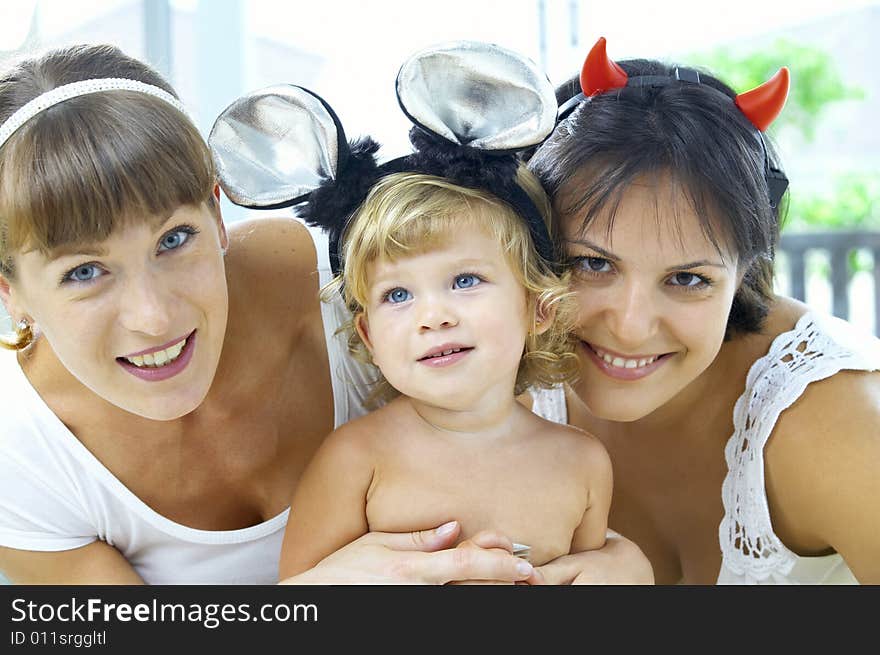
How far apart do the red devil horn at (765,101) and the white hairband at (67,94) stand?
817 millimetres

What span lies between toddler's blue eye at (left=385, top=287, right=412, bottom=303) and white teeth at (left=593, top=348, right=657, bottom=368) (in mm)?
341

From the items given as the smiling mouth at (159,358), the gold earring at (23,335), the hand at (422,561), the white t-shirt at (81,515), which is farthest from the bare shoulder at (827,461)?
the gold earring at (23,335)

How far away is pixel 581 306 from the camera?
137cm

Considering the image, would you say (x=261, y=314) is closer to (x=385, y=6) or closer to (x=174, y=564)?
(x=174, y=564)

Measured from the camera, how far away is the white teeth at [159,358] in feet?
4.18

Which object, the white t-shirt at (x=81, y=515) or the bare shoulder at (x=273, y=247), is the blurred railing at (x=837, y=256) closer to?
the bare shoulder at (x=273, y=247)

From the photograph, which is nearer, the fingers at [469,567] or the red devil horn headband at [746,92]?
the fingers at [469,567]

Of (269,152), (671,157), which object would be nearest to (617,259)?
(671,157)

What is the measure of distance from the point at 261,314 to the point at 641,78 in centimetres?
69

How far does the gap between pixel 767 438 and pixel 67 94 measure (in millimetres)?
1128

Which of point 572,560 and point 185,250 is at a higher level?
point 185,250

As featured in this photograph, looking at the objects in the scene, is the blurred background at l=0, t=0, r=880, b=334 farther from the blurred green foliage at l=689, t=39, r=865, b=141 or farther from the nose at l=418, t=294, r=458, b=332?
the nose at l=418, t=294, r=458, b=332

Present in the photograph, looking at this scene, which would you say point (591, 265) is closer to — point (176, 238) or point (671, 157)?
point (671, 157)
